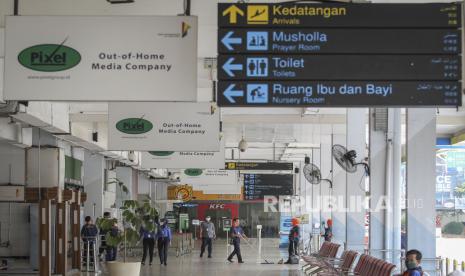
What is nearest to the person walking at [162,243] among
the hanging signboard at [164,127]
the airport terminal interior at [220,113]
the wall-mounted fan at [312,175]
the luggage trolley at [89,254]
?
the airport terminal interior at [220,113]

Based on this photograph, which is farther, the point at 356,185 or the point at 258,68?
the point at 356,185

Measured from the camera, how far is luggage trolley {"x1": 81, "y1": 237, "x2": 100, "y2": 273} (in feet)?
63.2

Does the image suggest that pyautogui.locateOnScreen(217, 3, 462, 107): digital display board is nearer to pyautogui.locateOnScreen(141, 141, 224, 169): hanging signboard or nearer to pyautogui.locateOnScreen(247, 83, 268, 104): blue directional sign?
pyautogui.locateOnScreen(247, 83, 268, 104): blue directional sign

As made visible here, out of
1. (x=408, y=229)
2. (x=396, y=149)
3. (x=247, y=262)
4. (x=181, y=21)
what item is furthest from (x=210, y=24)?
(x=247, y=262)

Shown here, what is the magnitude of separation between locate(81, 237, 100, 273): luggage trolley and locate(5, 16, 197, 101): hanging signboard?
11.9 m

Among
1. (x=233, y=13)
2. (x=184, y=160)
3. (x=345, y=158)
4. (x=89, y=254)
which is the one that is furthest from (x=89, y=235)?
(x=233, y=13)

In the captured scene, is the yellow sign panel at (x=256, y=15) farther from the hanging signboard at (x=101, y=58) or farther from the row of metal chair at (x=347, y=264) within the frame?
the row of metal chair at (x=347, y=264)

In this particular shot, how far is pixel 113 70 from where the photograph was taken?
749cm

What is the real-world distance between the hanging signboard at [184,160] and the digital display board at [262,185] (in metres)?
14.2

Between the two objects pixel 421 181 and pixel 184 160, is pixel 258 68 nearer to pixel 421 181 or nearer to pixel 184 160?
pixel 421 181

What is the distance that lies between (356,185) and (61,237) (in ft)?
23.5

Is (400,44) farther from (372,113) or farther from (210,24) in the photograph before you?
(372,113)

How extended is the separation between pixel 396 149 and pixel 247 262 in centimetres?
978

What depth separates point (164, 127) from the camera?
12.6 metres
